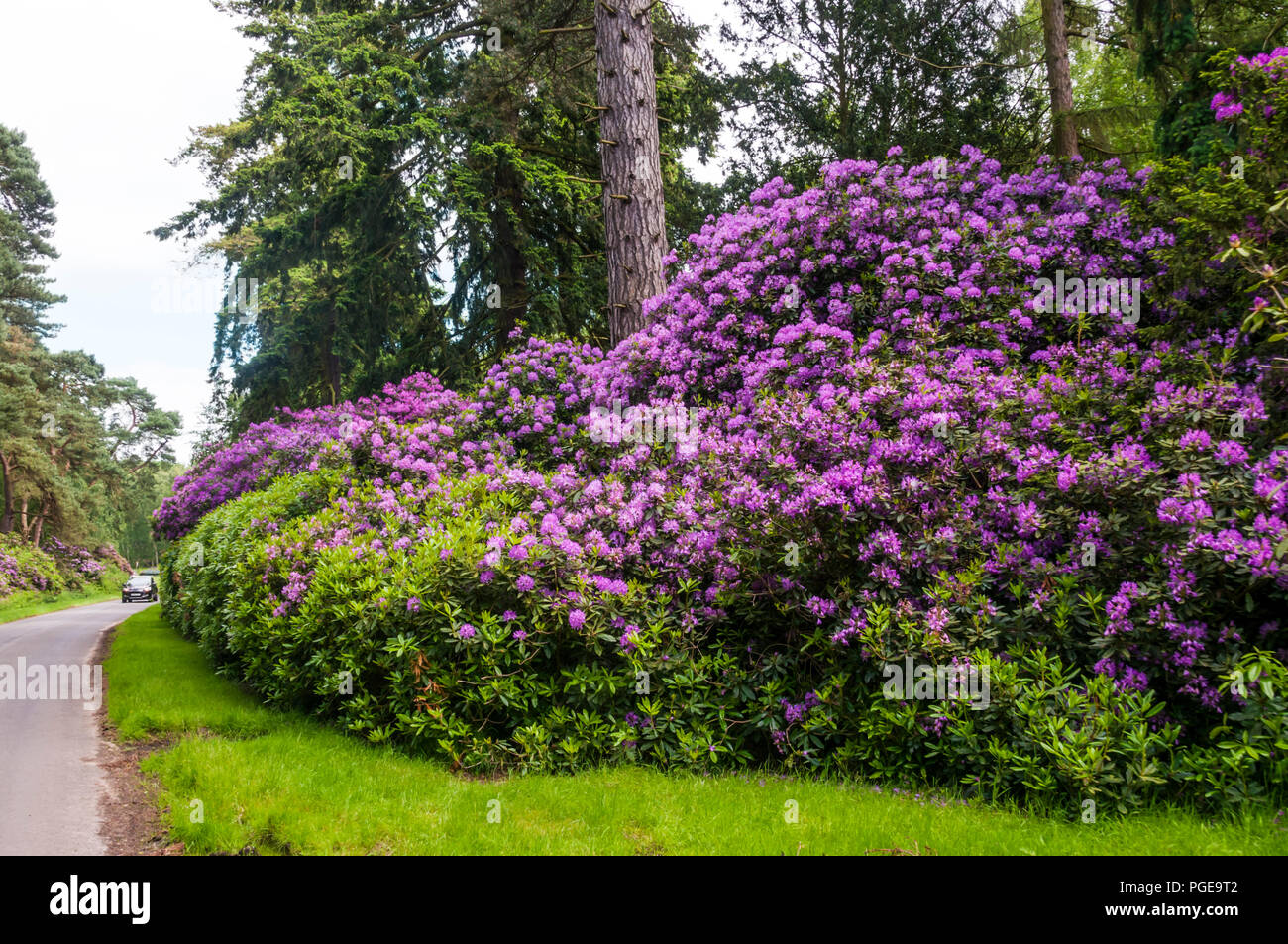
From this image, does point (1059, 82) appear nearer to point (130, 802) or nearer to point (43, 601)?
point (130, 802)

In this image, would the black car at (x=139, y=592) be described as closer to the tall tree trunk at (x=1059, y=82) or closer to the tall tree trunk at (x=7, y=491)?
the tall tree trunk at (x=7, y=491)

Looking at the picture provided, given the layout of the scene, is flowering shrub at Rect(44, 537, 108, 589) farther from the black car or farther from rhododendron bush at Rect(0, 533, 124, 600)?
the black car


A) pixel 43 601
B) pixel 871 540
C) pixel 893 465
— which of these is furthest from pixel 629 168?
pixel 43 601

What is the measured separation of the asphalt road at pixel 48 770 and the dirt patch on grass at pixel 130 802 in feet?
0.21

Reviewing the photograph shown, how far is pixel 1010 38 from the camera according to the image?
1488 cm

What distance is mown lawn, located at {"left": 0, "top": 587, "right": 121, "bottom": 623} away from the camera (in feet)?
78.1

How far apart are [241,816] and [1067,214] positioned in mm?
7403

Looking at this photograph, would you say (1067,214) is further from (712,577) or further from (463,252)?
(463,252)

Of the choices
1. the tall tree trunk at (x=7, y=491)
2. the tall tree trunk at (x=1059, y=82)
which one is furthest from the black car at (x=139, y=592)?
the tall tree trunk at (x=1059, y=82)

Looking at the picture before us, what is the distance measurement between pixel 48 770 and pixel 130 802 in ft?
4.89

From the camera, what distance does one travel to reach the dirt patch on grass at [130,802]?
4418 mm

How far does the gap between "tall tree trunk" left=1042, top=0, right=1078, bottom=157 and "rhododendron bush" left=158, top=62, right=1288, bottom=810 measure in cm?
401

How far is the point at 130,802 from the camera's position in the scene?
206 inches

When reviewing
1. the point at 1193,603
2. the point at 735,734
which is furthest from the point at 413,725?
the point at 1193,603
